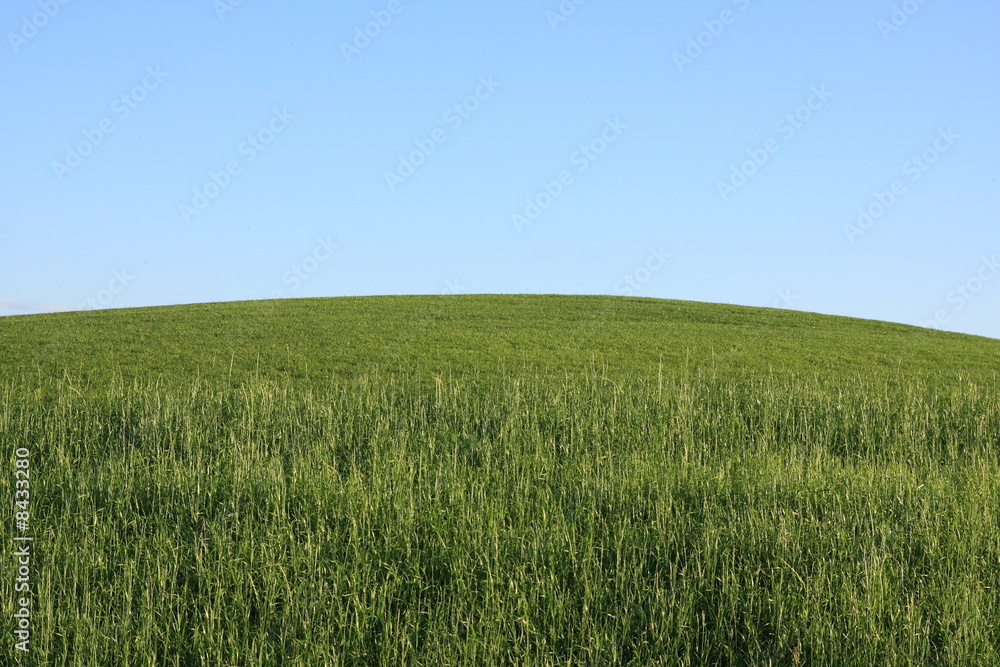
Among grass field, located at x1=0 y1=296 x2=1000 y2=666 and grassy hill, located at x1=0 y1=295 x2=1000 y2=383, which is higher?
grassy hill, located at x1=0 y1=295 x2=1000 y2=383

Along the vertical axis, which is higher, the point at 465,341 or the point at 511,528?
the point at 465,341

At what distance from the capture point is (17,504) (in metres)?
6.07

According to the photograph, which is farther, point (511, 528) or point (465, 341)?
point (465, 341)

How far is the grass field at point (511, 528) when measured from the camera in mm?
4203

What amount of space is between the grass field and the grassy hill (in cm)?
336

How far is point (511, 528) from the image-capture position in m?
5.05

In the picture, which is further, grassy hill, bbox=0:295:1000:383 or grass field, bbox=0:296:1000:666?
grassy hill, bbox=0:295:1000:383

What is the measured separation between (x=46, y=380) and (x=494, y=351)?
850 cm

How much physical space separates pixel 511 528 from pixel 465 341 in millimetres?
11501

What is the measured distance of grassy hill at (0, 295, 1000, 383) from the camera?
14.0 metres

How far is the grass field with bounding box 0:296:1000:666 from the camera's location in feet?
13.8

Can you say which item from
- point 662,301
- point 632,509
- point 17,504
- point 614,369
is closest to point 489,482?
point 632,509

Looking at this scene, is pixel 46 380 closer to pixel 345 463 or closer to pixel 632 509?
pixel 345 463

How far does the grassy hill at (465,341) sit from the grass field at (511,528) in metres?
3.36
